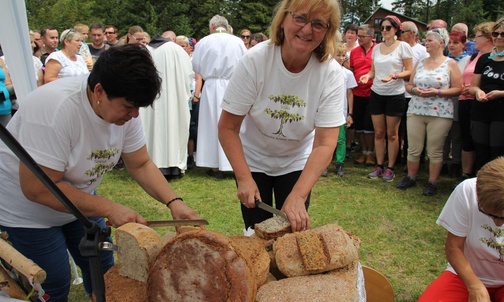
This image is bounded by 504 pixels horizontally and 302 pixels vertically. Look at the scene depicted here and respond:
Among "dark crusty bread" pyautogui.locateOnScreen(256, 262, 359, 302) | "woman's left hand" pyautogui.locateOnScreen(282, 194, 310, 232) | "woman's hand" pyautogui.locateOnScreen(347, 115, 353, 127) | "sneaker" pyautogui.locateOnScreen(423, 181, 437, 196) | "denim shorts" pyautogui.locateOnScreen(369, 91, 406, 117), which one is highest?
"woman's left hand" pyautogui.locateOnScreen(282, 194, 310, 232)

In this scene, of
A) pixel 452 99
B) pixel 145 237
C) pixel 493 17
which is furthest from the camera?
pixel 493 17

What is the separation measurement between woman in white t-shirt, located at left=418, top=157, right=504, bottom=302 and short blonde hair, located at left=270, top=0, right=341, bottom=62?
3.06ft

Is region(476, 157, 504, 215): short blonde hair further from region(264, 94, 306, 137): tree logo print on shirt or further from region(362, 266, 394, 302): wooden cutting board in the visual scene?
region(264, 94, 306, 137): tree logo print on shirt

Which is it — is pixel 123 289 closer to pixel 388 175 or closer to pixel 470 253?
pixel 470 253

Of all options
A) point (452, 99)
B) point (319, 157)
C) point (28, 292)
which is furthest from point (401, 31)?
point (28, 292)

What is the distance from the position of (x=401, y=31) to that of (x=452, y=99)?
1.67 metres

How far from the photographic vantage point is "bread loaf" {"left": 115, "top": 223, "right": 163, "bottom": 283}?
60.4 inches

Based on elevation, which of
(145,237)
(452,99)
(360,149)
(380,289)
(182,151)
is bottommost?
(360,149)

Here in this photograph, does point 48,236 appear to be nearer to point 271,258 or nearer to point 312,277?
point 271,258

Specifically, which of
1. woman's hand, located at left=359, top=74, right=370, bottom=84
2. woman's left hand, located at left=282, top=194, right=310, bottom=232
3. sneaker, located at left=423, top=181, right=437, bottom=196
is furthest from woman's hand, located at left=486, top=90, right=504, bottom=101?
woman's left hand, located at left=282, top=194, right=310, bottom=232

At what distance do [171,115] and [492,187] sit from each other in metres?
4.53

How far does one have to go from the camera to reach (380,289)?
7.78 ft

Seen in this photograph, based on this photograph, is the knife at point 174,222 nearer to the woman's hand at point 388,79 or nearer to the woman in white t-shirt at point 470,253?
the woman in white t-shirt at point 470,253

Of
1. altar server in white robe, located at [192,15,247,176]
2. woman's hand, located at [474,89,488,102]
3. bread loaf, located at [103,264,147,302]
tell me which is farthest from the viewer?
altar server in white robe, located at [192,15,247,176]
